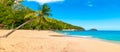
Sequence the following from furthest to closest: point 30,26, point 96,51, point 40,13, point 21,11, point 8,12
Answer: point 30,26
point 21,11
point 8,12
point 40,13
point 96,51

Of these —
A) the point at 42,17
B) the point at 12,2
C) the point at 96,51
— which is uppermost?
the point at 12,2

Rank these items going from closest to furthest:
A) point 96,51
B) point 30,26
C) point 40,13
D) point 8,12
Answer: point 96,51
point 40,13
point 8,12
point 30,26

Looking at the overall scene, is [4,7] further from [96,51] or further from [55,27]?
[55,27]

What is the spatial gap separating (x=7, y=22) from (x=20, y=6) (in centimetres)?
660

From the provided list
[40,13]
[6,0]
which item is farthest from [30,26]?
[40,13]

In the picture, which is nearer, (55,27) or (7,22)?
(7,22)

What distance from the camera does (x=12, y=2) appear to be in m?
65.4

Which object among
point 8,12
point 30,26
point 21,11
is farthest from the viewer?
point 30,26

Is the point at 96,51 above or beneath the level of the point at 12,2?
beneath

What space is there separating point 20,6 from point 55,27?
68.9 metres

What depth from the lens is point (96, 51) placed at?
486 inches

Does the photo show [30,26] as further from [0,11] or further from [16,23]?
[0,11]

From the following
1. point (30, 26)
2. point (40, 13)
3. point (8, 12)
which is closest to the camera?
point (40, 13)

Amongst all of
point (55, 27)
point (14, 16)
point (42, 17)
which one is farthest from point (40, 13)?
point (55, 27)
